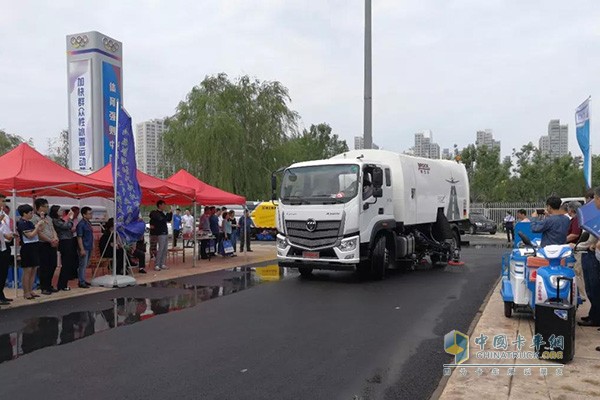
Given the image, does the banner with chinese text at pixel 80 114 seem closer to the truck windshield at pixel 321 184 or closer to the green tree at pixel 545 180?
the truck windshield at pixel 321 184

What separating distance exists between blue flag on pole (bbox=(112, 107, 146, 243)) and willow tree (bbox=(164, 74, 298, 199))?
50.7ft

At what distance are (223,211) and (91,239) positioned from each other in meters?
7.32

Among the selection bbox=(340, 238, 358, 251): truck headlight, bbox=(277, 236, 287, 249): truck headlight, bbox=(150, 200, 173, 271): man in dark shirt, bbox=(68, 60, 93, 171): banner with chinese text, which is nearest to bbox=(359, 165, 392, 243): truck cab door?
bbox=(340, 238, 358, 251): truck headlight

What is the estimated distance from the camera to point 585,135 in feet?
39.4

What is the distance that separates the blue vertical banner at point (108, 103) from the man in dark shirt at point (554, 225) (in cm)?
1364

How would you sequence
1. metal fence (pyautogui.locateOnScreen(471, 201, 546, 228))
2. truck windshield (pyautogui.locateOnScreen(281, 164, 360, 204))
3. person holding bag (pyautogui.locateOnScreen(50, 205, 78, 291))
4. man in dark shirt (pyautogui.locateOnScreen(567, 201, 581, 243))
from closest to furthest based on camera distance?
man in dark shirt (pyautogui.locateOnScreen(567, 201, 581, 243)), person holding bag (pyautogui.locateOnScreen(50, 205, 78, 291)), truck windshield (pyautogui.locateOnScreen(281, 164, 360, 204)), metal fence (pyautogui.locateOnScreen(471, 201, 546, 228))

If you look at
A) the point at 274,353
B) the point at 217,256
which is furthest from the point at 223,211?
the point at 274,353

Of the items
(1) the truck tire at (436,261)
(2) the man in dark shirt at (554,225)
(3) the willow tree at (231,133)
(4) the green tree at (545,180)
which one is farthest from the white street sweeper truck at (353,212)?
(4) the green tree at (545,180)

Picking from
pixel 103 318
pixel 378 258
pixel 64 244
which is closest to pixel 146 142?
pixel 64 244

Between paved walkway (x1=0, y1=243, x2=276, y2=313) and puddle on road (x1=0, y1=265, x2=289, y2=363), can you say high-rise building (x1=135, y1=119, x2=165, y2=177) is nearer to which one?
paved walkway (x1=0, y1=243, x2=276, y2=313)

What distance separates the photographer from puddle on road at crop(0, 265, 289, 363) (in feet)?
20.4

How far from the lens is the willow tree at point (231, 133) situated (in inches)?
1061

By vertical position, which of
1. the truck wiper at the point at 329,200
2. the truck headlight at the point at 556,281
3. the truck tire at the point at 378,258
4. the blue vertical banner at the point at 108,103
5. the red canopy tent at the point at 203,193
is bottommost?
the truck tire at the point at 378,258

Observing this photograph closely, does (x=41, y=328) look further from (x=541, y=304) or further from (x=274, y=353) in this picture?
(x=541, y=304)
